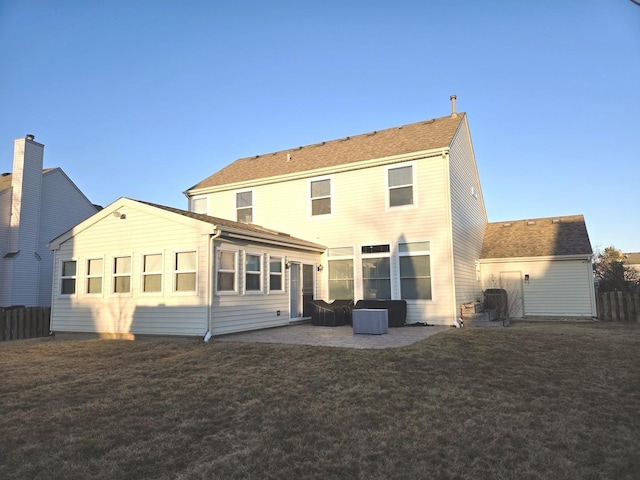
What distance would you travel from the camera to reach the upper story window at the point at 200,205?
1791 cm

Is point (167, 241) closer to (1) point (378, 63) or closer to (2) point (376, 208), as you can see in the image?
(2) point (376, 208)

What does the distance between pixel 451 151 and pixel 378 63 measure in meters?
4.98

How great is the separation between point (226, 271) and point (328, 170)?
635 centimetres

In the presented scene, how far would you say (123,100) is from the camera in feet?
53.3

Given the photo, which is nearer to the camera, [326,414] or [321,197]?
[326,414]

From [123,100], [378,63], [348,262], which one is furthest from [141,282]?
[378,63]

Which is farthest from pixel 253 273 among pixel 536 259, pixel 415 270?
pixel 536 259

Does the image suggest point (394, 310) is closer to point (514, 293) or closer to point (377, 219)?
point (377, 219)

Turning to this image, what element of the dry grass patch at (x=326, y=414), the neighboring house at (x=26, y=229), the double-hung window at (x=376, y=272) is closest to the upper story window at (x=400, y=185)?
the double-hung window at (x=376, y=272)

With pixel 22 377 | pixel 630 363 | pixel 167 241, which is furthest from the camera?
pixel 167 241

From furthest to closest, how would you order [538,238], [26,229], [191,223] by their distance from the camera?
[26,229], [538,238], [191,223]

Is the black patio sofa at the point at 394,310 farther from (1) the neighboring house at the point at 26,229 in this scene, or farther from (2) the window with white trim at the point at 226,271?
(1) the neighboring house at the point at 26,229

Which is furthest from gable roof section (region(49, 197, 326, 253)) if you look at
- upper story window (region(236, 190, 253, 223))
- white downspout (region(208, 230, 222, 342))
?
upper story window (region(236, 190, 253, 223))

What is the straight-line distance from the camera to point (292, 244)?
13.4 m
